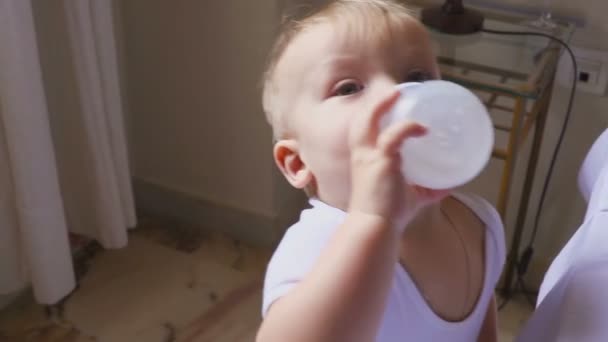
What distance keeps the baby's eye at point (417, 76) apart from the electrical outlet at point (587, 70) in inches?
30.6

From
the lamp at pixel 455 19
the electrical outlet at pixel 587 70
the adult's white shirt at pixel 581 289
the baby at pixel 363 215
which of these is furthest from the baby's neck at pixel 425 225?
the electrical outlet at pixel 587 70

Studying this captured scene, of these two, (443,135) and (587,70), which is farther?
(587,70)

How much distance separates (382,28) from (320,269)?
0.23 m

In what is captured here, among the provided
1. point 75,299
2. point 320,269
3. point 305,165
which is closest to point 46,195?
point 75,299

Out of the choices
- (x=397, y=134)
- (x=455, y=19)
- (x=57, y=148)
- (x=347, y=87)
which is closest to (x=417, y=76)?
(x=347, y=87)

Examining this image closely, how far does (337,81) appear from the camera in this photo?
63 cm

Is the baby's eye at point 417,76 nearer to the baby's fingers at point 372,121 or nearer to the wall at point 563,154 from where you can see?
the baby's fingers at point 372,121

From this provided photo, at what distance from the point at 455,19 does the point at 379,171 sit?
83cm

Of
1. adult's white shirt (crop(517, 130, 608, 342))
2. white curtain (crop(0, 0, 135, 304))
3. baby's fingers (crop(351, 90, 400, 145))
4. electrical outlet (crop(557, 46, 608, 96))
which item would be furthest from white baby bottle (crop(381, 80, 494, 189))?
electrical outlet (crop(557, 46, 608, 96))

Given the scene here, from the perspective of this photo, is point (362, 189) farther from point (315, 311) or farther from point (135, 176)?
point (135, 176)

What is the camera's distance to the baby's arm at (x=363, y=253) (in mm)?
517

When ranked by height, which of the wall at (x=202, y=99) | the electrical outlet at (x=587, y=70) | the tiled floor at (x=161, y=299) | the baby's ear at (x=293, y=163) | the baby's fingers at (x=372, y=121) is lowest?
the tiled floor at (x=161, y=299)

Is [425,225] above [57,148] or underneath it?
above

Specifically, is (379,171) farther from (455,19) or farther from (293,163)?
(455,19)
